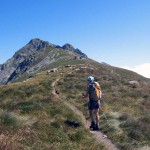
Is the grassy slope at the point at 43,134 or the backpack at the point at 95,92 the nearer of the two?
the grassy slope at the point at 43,134

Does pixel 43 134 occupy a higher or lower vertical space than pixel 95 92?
lower

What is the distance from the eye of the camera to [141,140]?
15.1 metres

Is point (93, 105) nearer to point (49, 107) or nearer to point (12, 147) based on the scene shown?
point (49, 107)

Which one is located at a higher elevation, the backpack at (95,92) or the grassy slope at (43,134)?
the backpack at (95,92)

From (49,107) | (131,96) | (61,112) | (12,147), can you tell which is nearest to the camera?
(12,147)

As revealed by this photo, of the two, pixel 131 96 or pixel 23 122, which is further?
pixel 131 96

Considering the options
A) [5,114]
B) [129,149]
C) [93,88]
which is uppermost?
[93,88]

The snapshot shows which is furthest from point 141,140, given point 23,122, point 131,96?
point 131,96

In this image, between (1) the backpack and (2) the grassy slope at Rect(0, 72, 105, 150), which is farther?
(1) the backpack

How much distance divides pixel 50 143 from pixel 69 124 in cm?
460

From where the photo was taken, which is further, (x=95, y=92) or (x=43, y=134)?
(x=95, y=92)

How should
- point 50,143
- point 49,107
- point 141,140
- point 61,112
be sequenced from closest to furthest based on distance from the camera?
point 50,143 < point 141,140 < point 61,112 < point 49,107

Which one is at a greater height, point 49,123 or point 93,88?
point 93,88

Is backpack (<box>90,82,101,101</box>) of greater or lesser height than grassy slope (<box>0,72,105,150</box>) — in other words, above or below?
above
